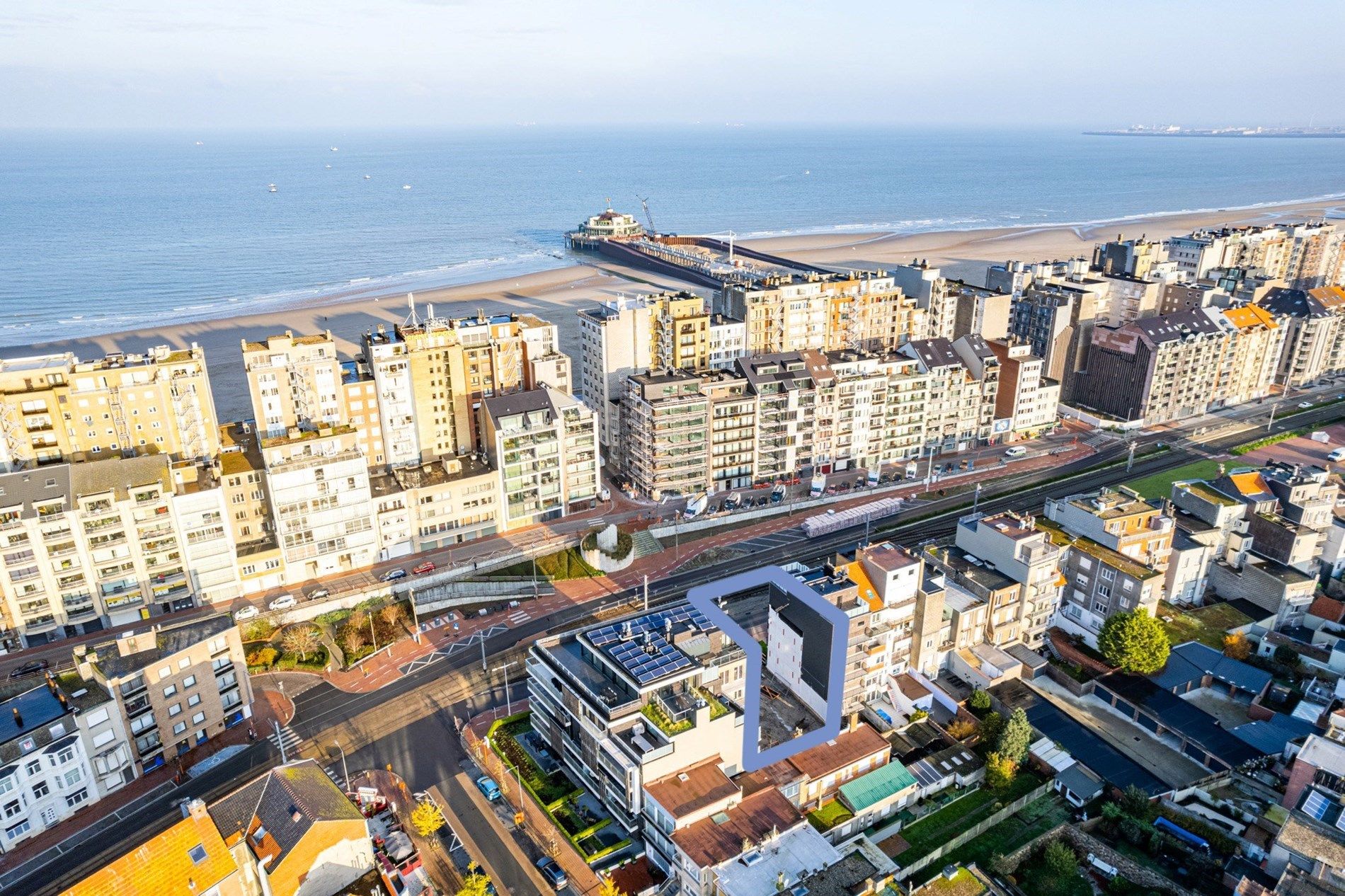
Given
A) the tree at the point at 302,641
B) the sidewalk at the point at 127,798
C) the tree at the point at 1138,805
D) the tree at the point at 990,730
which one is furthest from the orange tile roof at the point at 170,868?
the tree at the point at 1138,805

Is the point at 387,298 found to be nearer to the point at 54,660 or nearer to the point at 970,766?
the point at 54,660

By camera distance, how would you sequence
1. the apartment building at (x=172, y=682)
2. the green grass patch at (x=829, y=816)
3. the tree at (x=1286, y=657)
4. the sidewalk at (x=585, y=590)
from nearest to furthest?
the green grass patch at (x=829, y=816), the apartment building at (x=172, y=682), the tree at (x=1286, y=657), the sidewalk at (x=585, y=590)

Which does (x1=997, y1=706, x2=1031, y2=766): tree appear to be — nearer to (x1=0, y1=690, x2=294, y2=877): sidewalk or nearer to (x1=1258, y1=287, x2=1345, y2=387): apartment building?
(x1=0, y1=690, x2=294, y2=877): sidewalk

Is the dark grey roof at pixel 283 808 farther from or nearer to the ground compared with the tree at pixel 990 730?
farther from the ground

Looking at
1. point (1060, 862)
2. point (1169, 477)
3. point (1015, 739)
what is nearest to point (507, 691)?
point (1015, 739)

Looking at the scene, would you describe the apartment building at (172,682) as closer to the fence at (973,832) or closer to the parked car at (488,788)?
the parked car at (488,788)

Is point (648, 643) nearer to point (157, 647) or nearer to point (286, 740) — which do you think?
point (286, 740)
